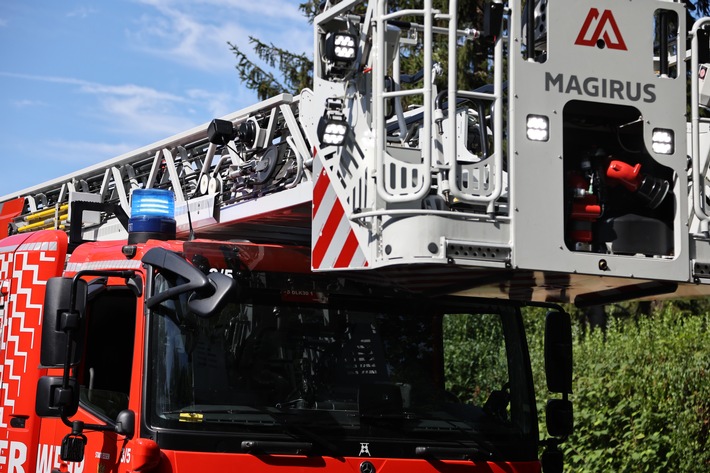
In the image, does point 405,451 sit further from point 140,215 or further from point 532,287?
point 140,215

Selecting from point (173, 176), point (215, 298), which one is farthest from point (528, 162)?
point (173, 176)

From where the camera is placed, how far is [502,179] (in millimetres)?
4859

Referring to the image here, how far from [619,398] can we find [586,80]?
5.77 meters

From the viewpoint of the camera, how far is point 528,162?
15.7ft

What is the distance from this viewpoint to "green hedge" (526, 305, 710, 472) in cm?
928

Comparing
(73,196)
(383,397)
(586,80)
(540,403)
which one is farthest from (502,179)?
(540,403)

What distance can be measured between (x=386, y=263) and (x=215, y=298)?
0.87 metres

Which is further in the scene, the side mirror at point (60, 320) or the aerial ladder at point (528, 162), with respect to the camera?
the side mirror at point (60, 320)

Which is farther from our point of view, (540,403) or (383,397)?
(540,403)

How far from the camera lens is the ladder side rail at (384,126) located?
15.3ft

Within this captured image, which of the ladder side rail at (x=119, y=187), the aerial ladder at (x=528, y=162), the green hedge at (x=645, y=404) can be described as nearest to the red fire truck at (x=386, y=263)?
the aerial ladder at (x=528, y=162)

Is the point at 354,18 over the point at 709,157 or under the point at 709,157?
over

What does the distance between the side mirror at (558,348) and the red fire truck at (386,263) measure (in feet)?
0.04

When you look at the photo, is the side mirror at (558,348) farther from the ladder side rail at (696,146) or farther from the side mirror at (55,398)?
the side mirror at (55,398)
